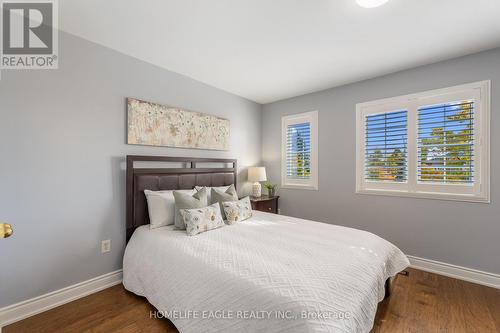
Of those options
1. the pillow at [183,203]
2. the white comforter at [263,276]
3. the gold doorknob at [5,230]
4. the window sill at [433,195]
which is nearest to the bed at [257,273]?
the white comforter at [263,276]

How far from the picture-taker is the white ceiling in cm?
172

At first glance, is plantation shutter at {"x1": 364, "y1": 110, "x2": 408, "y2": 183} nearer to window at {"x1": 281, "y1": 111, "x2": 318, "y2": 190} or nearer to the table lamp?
window at {"x1": 281, "y1": 111, "x2": 318, "y2": 190}

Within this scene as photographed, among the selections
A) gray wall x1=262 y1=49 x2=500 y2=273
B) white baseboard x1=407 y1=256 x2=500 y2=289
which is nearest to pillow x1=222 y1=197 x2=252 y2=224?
gray wall x1=262 y1=49 x2=500 y2=273

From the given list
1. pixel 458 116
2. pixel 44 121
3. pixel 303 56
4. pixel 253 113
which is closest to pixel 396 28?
pixel 303 56

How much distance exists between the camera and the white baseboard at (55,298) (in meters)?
1.75

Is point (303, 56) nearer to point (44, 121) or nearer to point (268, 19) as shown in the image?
point (268, 19)

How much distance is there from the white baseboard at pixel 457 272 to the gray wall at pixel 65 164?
11.5 ft

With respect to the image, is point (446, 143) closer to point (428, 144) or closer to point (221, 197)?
point (428, 144)

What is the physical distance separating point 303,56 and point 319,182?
6.23 ft

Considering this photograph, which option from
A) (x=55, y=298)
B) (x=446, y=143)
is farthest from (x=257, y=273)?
(x=446, y=143)

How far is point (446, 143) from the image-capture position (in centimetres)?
251

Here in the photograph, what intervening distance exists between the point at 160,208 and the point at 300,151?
8.00 feet

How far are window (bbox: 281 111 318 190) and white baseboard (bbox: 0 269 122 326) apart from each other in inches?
110

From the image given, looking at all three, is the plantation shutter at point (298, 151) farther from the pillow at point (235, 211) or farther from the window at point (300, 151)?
the pillow at point (235, 211)
